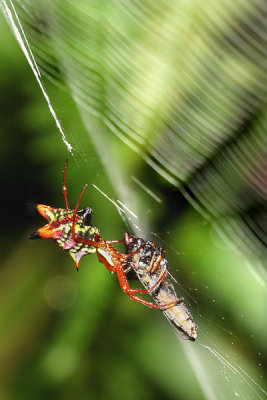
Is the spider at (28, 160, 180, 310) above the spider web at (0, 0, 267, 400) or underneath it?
underneath

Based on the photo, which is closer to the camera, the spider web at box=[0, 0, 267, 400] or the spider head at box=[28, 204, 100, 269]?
the spider web at box=[0, 0, 267, 400]

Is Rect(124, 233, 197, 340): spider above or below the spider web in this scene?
below

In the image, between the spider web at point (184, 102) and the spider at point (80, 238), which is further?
the spider at point (80, 238)

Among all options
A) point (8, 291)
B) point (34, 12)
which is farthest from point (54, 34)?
point (8, 291)

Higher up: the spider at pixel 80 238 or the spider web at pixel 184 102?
the spider web at pixel 184 102

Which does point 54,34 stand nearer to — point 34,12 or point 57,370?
point 34,12

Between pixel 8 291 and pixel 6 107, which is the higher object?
pixel 6 107
